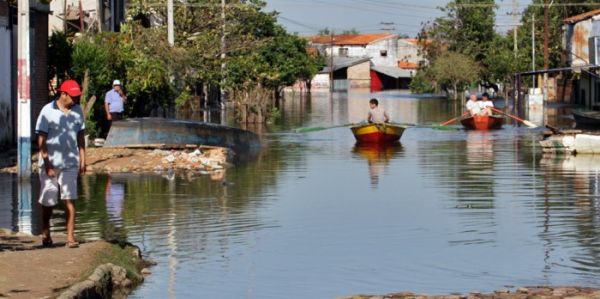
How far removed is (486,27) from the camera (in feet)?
363

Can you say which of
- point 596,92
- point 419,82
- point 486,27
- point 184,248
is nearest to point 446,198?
point 184,248

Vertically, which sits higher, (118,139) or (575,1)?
(575,1)

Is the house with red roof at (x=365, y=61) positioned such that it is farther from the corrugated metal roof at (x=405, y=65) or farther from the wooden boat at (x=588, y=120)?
the wooden boat at (x=588, y=120)

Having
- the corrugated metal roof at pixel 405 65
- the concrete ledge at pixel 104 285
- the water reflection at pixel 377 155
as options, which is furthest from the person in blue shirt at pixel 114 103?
the corrugated metal roof at pixel 405 65

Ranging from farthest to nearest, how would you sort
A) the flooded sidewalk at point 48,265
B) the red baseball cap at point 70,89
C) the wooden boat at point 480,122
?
the wooden boat at point 480,122 < the red baseball cap at point 70,89 < the flooded sidewalk at point 48,265

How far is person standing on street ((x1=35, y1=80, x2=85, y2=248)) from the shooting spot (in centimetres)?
1393

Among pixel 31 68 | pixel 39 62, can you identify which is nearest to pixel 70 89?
pixel 31 68

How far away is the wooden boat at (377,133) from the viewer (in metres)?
37.1

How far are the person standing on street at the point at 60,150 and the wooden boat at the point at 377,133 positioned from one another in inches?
922

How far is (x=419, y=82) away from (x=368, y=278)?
371ft

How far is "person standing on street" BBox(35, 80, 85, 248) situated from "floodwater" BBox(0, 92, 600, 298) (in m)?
1.28

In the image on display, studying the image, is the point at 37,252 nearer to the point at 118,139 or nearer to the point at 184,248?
the point at 184,248

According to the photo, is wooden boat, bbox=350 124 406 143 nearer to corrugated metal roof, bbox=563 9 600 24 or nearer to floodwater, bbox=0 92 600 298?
floodwater, bbox=0 92 600 298

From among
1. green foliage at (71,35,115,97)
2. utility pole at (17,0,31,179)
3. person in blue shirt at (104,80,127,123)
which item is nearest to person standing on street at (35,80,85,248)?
utility pole at (17,0,31,179)
